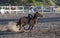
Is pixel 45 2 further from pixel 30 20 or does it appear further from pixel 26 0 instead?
pixel 30 20

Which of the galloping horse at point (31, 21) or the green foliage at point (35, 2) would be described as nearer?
the galloping horse at point (31, 21)

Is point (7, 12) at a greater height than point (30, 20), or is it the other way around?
point (30, 20)

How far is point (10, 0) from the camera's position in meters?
51.7

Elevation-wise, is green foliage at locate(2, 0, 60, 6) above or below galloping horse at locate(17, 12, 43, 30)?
below

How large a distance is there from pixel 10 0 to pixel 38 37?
42.1 m

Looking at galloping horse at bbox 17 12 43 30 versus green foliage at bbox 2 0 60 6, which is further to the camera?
green foliage at bbox 2 0 60 6

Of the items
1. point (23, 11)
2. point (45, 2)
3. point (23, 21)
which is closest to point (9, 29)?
point (23, 21)

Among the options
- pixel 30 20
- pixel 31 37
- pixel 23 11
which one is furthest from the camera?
pixel 23 11

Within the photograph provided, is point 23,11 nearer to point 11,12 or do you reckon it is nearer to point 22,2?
point 11,12

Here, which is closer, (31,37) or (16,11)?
(31,37)

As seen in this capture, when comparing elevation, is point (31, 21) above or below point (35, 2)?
above

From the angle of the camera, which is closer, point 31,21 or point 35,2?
point 31,21

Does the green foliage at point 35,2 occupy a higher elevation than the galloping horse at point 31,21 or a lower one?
lower

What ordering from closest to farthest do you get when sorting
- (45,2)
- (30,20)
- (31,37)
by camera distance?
(31,37) → (30,20) → (45,2)
